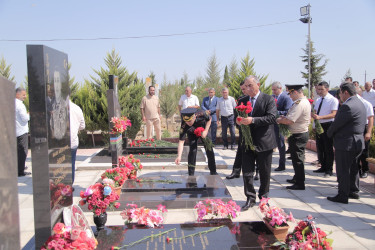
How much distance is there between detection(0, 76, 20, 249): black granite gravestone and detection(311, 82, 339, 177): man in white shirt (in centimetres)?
576

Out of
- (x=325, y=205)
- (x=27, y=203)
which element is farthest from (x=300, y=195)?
(x=27, y=203)

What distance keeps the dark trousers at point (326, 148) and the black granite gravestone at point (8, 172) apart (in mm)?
6071

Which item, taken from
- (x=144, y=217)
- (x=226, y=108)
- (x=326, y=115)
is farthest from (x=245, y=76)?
(x=144, y=217)

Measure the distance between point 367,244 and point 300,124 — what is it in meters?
2.43

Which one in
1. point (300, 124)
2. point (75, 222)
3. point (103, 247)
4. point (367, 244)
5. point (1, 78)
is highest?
point (1, 78)

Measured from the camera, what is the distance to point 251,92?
4.45 metres

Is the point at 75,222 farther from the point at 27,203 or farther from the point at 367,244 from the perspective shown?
the point at 367,244

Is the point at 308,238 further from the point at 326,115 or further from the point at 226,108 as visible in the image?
the point at 226,108

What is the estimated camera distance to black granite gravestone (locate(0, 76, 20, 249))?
1624mm

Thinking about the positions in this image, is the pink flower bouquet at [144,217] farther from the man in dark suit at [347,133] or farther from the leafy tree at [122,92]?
the leafy tree at [122,92]

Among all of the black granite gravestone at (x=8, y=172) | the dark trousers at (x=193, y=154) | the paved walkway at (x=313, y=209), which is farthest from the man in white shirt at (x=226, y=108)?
the black granite gravestone at (x=8, y=172)

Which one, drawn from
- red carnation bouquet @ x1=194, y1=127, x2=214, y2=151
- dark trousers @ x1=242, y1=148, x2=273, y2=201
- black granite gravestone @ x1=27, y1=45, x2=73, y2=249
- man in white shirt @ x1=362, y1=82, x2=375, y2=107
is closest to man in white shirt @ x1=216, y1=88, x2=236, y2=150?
man in white shirt @ x1=362, y1=82, x2=375, y2=107

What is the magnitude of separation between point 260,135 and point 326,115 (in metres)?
2.64

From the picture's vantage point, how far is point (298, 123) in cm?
547
